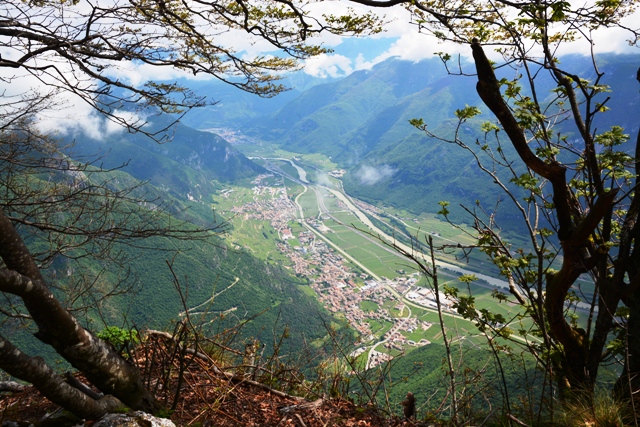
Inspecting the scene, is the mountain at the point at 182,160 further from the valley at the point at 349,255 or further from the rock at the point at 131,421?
the rock at the point at 131,421

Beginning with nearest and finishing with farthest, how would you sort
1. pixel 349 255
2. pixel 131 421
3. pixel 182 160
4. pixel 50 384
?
pixel 50 384, pixel 131 421, pixel 349 255, pixel 182 160

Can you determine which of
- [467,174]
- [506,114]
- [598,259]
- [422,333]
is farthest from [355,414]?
[467,174]

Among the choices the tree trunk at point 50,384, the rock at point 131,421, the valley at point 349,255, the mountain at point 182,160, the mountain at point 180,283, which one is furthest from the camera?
the mountain at point 182,160

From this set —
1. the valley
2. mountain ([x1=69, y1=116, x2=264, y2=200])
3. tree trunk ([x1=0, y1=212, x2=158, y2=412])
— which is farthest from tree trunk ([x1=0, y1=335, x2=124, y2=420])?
mountain ([x1=69, y1=116, x2=264, y2=200])

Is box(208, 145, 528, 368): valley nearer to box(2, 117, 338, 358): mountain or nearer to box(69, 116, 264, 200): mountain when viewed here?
box(2, 117, 338, 358): mountain

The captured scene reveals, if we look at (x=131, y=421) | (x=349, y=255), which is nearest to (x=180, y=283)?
(x=131, y=421)

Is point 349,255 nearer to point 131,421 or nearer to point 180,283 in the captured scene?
point 180,283

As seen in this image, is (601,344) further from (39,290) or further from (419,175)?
(419,175)

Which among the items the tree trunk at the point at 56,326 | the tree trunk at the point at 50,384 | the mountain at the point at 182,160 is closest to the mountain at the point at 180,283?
the tree trunk at the point at 56,326
